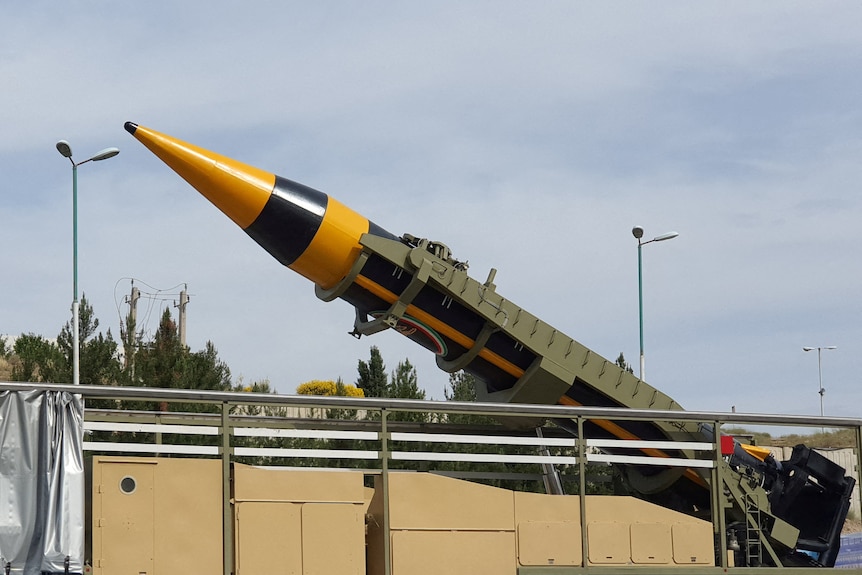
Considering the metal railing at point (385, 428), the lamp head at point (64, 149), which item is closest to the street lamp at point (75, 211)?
the lamp head at point (64, 149)

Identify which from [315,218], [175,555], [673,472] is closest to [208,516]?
[175,555]

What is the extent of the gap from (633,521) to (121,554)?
14.8ft

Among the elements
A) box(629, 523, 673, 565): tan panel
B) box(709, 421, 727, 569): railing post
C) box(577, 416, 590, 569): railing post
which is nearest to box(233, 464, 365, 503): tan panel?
box(577, 416, 590, 569): railing post

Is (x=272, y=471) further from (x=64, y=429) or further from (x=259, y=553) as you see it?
(x=64, y=429)

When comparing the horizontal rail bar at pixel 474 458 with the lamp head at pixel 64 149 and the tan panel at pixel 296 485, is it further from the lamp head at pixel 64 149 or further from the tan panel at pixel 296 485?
the lamp head at pixel 64 149

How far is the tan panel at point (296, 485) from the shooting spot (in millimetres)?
8828

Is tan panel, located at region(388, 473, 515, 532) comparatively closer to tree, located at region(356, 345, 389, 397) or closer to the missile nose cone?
the missile nose cone

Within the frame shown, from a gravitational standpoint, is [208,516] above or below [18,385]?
below

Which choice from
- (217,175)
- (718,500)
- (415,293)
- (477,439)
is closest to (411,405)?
(477,439)

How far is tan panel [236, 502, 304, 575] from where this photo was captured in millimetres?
8742

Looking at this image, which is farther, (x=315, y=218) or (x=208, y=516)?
(x=315, y=218)

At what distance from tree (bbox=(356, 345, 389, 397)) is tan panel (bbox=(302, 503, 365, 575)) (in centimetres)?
2308

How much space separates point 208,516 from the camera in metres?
8.71

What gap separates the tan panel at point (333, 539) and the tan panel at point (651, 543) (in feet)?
8.46
